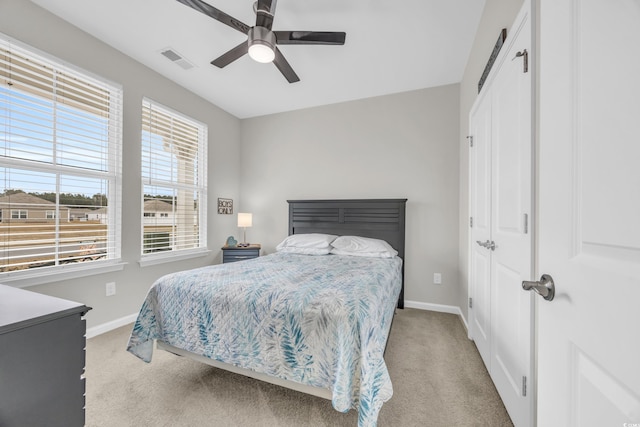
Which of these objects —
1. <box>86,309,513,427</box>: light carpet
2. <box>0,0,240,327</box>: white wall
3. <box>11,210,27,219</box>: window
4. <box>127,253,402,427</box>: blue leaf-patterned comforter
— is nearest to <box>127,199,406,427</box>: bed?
<box>127,253,402,427</box>: blue leaf-patterned comforter

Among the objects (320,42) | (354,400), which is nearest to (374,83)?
(320,42)

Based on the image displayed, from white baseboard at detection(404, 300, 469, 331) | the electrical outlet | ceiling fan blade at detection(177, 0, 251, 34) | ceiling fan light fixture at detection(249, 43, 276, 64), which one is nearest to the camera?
ceiling fan blade at detection(177, 0, 251, 34)

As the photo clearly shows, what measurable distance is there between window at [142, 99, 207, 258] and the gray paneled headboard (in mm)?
1309

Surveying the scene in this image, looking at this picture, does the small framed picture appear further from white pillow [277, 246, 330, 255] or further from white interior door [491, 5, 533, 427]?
white interior door [491, 5, 533, 427]

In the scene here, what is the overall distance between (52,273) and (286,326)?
213cm

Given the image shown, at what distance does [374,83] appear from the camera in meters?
3.14

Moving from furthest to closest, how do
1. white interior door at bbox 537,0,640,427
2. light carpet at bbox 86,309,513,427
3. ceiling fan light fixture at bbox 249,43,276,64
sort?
ceiling fan light fixture at bbox 249,43,276,64, light carpet at bbox 86,309,513,427, white interior door at bbox 537,0,640,427

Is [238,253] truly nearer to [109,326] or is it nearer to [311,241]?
[311,241]

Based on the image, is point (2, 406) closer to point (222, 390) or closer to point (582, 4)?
point (222, 390)

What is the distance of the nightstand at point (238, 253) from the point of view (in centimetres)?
366

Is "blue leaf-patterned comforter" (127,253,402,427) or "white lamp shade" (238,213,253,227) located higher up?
"white lamp shade" (238,213,253,227)

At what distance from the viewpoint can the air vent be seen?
2578mm

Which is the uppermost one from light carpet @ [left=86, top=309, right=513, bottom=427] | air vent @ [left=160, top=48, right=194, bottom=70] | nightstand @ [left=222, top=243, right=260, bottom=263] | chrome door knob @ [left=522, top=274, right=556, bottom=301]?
air vent @ [left=160, top=48, right=194, bottom=70]

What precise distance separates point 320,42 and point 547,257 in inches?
76.2
